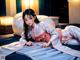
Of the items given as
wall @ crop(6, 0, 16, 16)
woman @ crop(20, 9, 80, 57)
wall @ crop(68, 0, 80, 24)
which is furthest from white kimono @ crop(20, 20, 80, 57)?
wall @ crop(68, 0, 80, 24)

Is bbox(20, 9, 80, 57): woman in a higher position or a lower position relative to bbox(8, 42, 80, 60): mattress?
higher

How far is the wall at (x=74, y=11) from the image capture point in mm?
3930

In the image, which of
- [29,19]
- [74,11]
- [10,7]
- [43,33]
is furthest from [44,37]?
[74,11]

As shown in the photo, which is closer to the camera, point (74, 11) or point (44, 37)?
point (44, 37)

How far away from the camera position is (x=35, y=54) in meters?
1.43

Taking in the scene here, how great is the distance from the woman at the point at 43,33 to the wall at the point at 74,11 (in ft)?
6.31

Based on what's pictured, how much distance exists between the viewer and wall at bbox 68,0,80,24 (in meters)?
3.93

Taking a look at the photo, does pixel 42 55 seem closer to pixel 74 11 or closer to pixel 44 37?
pixel 44 37

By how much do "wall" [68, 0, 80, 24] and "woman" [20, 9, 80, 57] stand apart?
192 cm

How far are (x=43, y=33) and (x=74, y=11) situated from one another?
2180mm

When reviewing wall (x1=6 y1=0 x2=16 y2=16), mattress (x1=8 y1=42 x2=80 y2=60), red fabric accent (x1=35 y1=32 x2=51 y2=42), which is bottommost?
mattress (x1=8 y1=42 x2=80 y2=60)

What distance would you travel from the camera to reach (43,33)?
6.34 feet

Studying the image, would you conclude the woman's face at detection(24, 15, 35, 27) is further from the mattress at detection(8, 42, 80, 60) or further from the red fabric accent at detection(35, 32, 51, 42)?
the mattress at detection(8, 42, 80, 60)

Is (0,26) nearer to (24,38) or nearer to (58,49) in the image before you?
(24,38)
